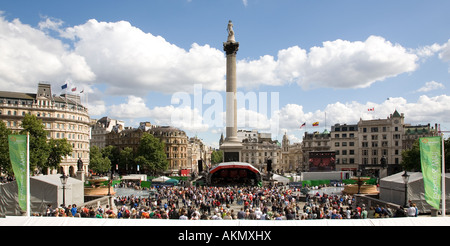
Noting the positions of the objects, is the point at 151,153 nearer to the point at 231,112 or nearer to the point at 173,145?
the point at 173,145

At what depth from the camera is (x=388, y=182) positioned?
27.7 metres

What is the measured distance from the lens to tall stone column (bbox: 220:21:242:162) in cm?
6994

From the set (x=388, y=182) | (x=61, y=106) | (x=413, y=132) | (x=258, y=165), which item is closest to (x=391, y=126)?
(x=413, y=132)

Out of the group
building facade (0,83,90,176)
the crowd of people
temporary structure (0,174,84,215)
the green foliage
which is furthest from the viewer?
the green foliage

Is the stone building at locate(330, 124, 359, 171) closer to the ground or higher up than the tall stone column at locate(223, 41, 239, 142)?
closer to the ground

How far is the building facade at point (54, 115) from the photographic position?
7531 centimetres

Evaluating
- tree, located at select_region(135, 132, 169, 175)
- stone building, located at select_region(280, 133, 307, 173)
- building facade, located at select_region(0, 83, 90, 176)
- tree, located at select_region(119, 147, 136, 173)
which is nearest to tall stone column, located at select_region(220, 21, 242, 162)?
building facade, located at select_region(0, 83, 90, 176)

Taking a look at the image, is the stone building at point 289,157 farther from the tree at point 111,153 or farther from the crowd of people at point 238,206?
the crowd of people at point 238,206

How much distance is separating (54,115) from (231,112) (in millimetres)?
39309

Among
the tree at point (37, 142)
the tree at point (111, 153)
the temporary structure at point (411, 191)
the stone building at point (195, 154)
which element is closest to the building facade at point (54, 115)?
the tree at point (37, 142)

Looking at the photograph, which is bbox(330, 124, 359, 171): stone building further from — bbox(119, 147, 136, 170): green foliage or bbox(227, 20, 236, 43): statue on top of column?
bbox(119, 147, 136, 170): green foliage

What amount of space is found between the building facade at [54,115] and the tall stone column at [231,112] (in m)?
32.0

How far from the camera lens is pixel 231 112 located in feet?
232

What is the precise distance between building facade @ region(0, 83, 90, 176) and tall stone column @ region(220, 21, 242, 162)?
3199 centimetres
